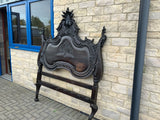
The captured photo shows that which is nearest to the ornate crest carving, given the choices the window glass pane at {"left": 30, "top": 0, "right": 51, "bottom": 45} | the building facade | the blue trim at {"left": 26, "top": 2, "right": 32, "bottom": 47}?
the building facade

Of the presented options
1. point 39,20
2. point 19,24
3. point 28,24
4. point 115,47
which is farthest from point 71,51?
point 19,24

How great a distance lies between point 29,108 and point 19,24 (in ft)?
9.33

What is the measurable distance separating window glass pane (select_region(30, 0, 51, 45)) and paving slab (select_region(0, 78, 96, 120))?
5.48 feet

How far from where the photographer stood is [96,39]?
2771 millimetres

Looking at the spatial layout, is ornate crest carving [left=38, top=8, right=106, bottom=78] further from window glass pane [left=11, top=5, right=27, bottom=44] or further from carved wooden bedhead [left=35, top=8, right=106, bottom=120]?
window glass pane [left=11, top=5, right=27, bottom=44]

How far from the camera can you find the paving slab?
10.0ft

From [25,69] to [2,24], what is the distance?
2713 mm

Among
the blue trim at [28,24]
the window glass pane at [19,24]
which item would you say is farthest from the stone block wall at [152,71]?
the window glass pane at [19,24]

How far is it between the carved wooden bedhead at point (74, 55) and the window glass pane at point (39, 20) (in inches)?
21.4

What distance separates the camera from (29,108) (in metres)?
3.40

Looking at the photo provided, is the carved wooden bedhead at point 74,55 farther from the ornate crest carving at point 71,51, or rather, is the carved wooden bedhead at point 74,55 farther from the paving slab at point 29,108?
the paving slab at point 29,108

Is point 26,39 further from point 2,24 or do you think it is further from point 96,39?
point 96,39

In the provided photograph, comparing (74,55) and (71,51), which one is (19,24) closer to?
(71,51)

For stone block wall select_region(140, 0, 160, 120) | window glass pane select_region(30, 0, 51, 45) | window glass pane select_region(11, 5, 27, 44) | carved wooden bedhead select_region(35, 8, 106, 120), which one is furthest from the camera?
window glass pane select_region(11, 5, 27, 44)
